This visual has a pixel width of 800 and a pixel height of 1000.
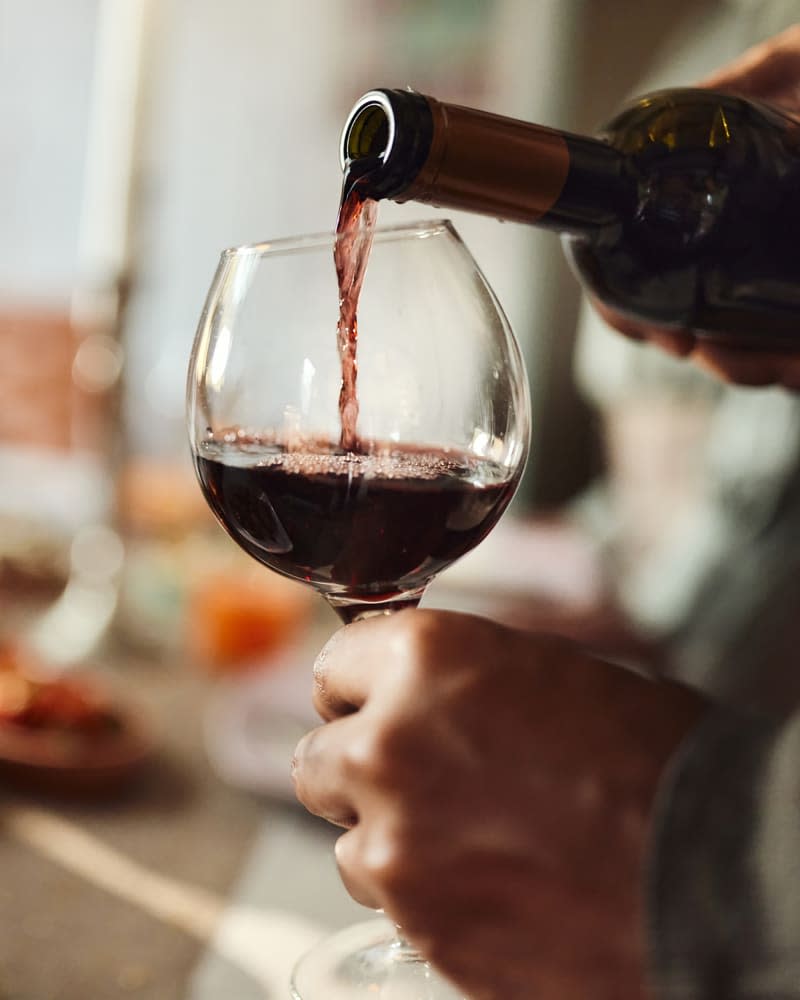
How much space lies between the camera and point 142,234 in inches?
52.4

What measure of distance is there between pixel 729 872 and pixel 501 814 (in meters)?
0.08

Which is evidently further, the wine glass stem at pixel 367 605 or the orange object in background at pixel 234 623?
the orange object in background at pixel 234 623

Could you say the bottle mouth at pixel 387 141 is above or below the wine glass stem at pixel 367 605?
above

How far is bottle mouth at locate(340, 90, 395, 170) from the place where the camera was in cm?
45

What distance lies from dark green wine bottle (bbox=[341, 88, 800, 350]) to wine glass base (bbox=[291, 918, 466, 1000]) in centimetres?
35

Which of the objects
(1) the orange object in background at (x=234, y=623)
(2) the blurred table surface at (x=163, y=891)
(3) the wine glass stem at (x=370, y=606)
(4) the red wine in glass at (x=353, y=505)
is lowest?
(1) the orange object in background at (x=234, y=623)

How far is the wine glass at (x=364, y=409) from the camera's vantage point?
0.50 meters

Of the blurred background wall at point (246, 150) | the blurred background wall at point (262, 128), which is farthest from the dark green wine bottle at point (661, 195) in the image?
the blurred background wall at point (262, 128)

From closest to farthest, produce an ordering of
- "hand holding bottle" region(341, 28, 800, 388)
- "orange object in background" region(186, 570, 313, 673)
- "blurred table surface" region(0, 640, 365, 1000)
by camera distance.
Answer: "hand holding bottle" region(341, 28, 800, 388) → "blurred table surface" region(0, 640, 365, 1000) → "orange object in background" region(186, 570, 313, 673)

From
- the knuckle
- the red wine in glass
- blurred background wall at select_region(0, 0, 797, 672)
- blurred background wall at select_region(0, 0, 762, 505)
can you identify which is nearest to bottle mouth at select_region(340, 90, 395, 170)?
the red wine in glass

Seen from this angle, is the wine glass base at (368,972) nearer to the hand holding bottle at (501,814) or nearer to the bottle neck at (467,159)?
the hand holding bottle at (501,814)

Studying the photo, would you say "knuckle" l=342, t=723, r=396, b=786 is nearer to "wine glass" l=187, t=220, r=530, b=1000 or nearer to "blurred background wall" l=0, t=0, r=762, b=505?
"wine glass" l=187, t=220, r=530, b=1000

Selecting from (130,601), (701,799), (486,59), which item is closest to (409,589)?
(701,799)

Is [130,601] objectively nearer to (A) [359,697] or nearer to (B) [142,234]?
(B) [142,234]
